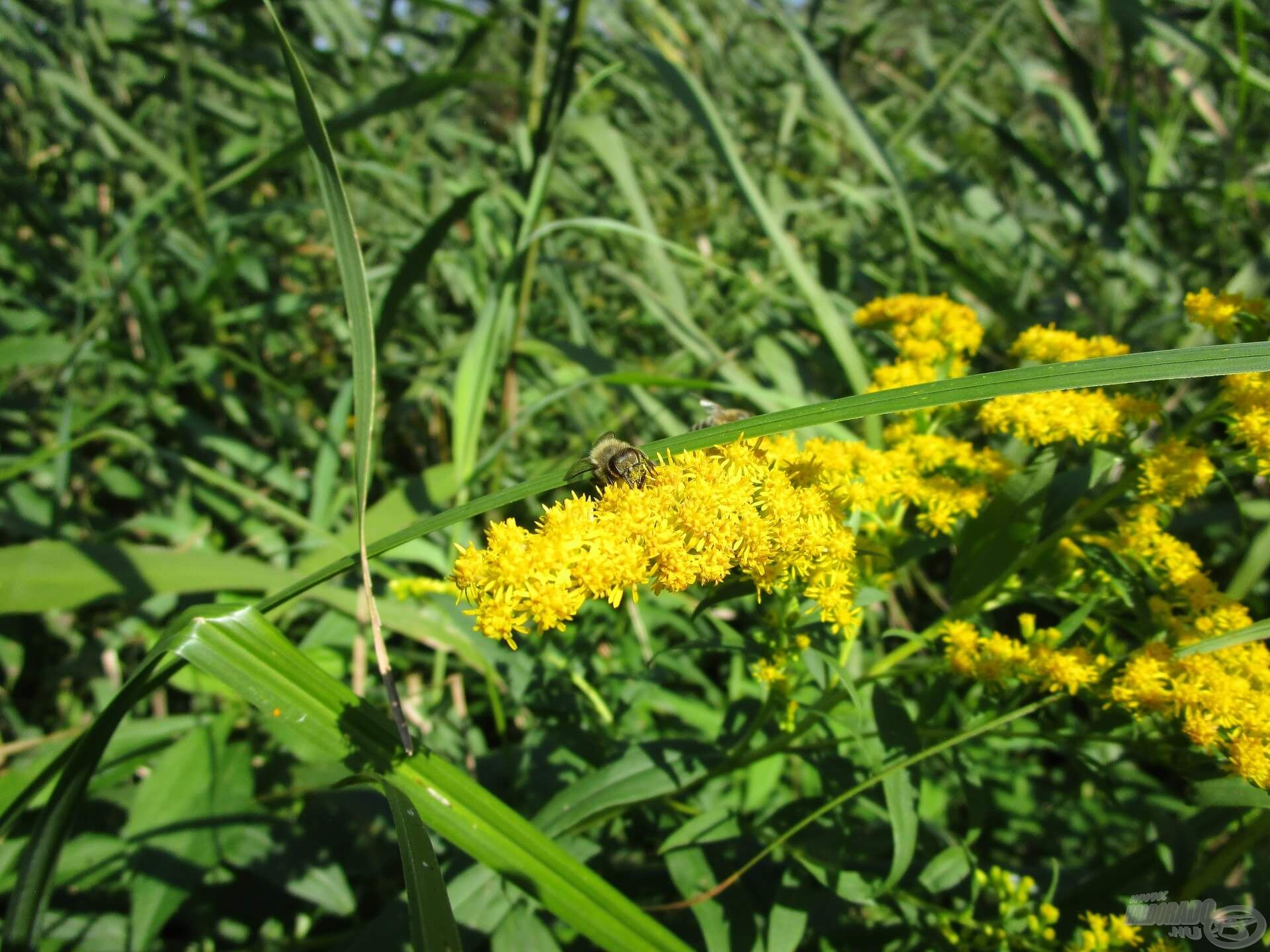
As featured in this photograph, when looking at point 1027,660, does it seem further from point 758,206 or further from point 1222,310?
point 758,206

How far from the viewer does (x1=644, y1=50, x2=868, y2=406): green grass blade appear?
74.2 inches

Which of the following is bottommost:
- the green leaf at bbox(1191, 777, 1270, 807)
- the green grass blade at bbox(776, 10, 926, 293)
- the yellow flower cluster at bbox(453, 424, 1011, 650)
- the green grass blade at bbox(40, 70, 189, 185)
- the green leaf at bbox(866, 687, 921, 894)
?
the green leaf at bbox(1191, 777, 1270, 807)

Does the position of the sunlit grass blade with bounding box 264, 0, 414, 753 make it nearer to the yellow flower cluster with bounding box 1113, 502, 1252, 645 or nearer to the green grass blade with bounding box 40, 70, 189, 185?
the yellow flower cluster with bounding box 1113, 502, 1252, 645

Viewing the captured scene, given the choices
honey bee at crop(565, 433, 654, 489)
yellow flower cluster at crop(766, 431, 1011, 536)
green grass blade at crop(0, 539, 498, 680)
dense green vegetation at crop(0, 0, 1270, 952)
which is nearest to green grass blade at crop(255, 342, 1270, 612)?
dense green vegetation at crop(0, 0, 1270, 952)

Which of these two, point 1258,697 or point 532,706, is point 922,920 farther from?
point 532,706

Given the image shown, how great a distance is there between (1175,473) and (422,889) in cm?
115

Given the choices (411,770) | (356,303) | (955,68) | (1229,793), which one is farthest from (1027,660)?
(955,68)

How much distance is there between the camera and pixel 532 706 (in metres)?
1.71

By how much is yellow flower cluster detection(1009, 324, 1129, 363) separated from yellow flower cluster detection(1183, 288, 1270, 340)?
0.37 feet

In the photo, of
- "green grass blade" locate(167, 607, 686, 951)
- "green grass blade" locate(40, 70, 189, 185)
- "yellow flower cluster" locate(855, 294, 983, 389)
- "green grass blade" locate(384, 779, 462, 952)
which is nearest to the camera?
"green grass blade" locate(384, 779, 462, 952)

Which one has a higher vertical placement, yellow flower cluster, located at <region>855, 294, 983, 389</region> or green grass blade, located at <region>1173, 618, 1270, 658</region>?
yellow flower cluster, located at <region>855, 294, 983, 389</region>

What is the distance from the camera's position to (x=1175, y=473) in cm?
119

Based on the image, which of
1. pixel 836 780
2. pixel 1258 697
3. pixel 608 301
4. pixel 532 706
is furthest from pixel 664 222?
pixel 1258 697

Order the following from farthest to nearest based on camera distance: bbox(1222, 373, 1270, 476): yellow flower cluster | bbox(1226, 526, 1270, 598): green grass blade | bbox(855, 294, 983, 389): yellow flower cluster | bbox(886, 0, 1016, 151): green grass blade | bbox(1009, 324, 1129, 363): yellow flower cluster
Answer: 1. bbox(886, 0, 1016, 151): green grass blade
2. bbox(1226, 526, 1270, 598): green grass blade
3. bbox(855, 294, 983, 389): yellow flower cluster
4. bbox(1009, 324, 1129, 363): yellow flower cluster
5. bbox(1222, 373, 1270, 476): yellow flower cluster
